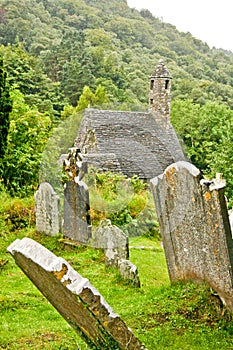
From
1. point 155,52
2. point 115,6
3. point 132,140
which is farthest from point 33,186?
point 115,6

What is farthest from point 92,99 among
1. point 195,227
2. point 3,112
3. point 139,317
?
point 139,317

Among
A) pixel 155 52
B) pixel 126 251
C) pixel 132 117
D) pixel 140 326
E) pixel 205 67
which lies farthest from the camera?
pixel 155 52

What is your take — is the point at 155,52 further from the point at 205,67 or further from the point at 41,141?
the point at 41,141

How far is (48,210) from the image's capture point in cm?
1188

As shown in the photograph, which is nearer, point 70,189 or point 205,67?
point 70,189

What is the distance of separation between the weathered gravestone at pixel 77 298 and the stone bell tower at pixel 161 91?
2357 centimetres

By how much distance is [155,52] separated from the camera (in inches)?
3270

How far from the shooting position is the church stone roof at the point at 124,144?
68.5 ft

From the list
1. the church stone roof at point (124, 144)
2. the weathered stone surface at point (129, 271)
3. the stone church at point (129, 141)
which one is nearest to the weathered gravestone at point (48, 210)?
the weathered stone surface at point (129, 271)

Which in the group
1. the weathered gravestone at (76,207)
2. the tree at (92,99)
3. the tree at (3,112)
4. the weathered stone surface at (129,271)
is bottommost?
the weathered stone surface at (129,271)

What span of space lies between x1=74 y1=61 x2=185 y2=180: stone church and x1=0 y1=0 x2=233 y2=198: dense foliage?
2.17m

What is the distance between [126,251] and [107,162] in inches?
438

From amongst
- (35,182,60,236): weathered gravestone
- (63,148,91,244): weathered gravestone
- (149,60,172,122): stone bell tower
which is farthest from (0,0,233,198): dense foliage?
(63,148,91,244): weathered gravestone

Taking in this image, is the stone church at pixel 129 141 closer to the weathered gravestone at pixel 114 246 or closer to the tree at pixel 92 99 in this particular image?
the tree at pixel 92 99
